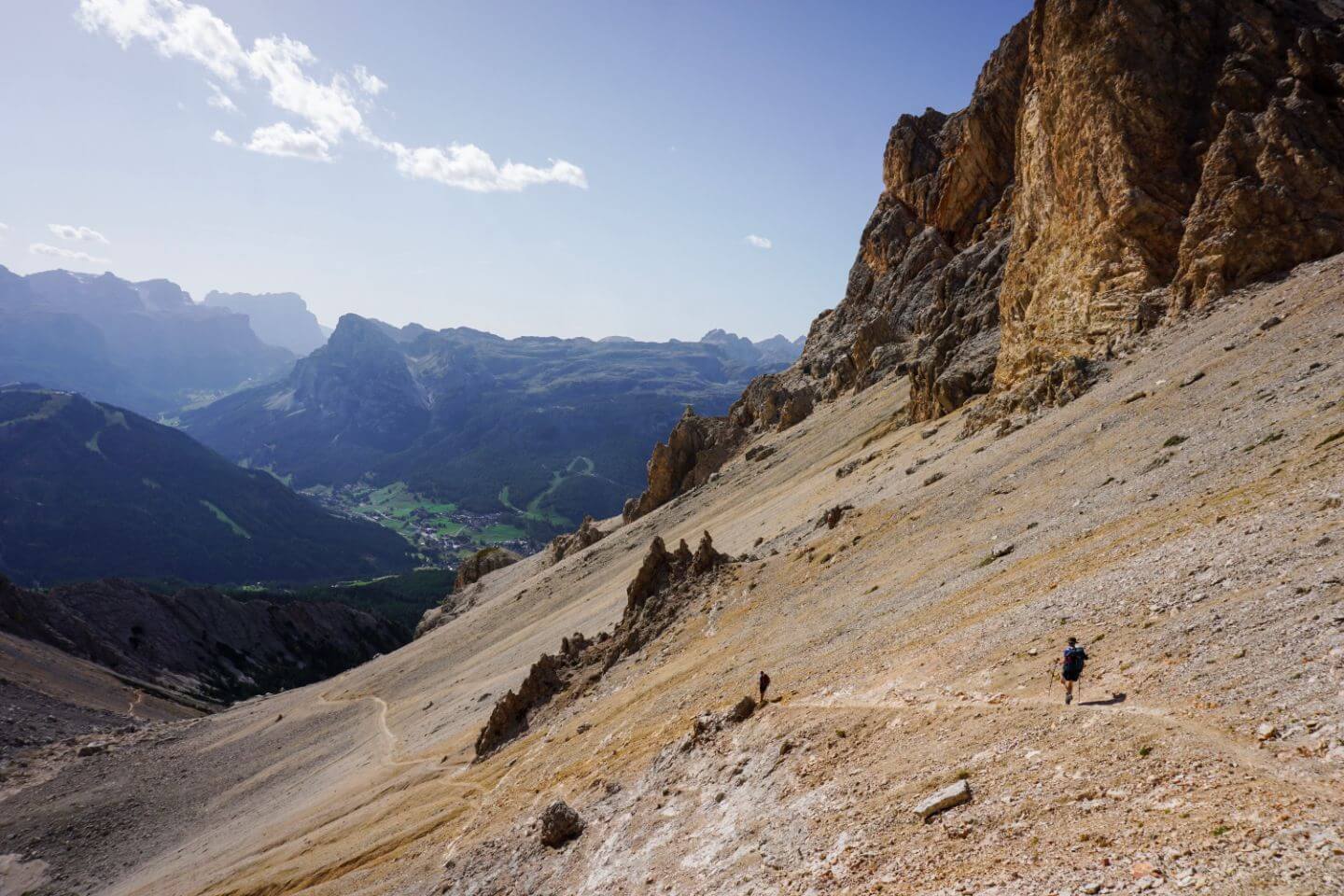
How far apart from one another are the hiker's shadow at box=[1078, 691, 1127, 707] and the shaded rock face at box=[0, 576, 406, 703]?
354 feet

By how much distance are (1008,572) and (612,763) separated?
15.2m

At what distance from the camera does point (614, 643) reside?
41062 millimetres

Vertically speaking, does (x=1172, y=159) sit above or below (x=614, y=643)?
above

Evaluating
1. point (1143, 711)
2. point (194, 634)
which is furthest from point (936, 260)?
point (194, 634)

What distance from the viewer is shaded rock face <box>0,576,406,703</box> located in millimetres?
91062

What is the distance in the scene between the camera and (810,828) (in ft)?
50.4

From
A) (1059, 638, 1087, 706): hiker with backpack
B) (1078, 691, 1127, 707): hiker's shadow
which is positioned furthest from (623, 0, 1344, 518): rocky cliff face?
(1078, 691, 1127, 707): hiker's shadow

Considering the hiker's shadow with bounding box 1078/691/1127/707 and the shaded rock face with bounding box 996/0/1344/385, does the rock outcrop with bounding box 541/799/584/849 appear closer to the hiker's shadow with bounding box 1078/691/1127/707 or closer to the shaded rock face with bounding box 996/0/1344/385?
the hiker's shadow with bounding box 1078/691/1127/707

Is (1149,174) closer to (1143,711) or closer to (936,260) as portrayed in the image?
(1143,711)

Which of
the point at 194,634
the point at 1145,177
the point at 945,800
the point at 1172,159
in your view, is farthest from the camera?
the point at 194,634

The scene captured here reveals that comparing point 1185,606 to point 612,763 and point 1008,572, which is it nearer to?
point 1008,572

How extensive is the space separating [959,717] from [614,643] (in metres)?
27.0

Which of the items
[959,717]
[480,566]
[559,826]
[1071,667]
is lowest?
[559,826]

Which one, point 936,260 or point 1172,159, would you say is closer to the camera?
point 1172,159
